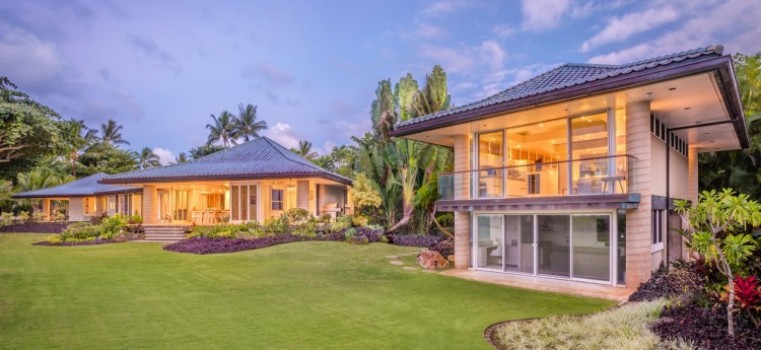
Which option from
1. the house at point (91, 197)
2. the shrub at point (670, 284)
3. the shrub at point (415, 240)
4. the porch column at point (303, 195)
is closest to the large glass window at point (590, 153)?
the shrub at point (670, 284)

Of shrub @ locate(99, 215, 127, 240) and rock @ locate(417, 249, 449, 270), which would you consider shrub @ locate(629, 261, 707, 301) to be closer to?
rock @ locate(417, 249, 449, 270)

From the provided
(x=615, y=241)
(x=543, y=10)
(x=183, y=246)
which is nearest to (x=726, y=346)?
(x=615, y=241)

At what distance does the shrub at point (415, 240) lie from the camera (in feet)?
62.8

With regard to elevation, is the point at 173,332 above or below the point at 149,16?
below

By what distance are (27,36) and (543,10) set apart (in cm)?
2090

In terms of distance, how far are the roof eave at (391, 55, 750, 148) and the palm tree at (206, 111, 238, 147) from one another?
136 feet

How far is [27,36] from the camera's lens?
16188 millimetres

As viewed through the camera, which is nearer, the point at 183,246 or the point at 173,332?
the point at 173,332

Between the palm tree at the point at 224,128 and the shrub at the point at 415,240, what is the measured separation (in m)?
36.3

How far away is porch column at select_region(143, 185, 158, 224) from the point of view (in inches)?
963

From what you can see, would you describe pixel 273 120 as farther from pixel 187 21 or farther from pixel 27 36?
pixel 27 36

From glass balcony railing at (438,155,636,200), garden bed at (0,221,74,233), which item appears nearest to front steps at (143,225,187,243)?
garden bed at (0,221,74,233)

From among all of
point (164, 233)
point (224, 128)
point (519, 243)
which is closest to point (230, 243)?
point (164, 233)

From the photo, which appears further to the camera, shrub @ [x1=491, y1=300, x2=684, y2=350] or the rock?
the rock
